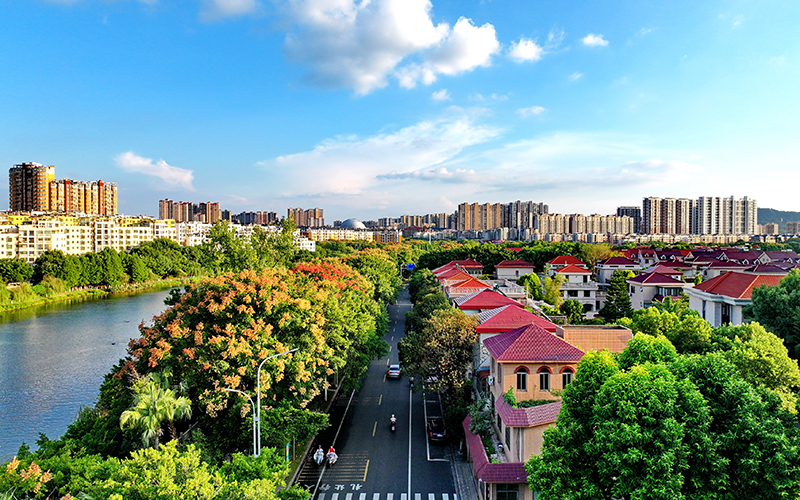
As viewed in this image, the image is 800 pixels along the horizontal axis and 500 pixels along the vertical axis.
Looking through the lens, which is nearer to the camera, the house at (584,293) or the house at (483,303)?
the house at (483,303)

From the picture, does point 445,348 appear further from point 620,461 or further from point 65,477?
point 65,477

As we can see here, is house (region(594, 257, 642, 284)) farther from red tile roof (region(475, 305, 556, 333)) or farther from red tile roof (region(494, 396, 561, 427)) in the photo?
red tile roof (region(494, 396, 561, 427))

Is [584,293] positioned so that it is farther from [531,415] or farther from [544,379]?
[531,415]

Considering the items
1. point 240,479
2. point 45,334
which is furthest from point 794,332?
point 45,334

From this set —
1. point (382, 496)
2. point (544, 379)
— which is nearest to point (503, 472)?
point (544, 379)

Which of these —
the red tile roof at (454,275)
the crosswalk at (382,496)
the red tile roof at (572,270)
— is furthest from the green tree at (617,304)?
the crosswalk at (382,496)

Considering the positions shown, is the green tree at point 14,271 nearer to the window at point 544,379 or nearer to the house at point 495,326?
the house at point 495,326
